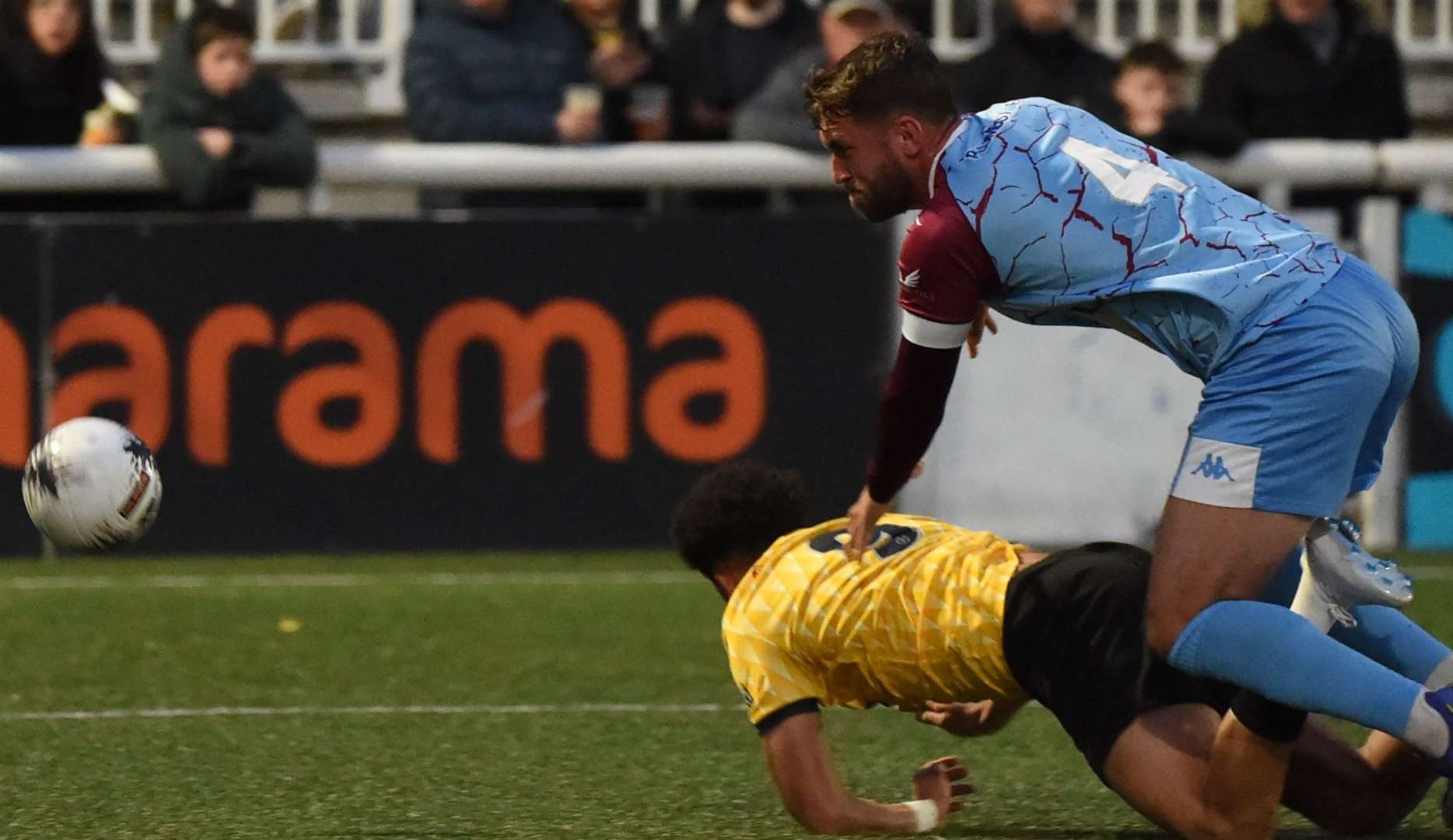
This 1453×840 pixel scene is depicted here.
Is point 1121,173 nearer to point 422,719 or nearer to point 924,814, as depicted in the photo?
point 924,814

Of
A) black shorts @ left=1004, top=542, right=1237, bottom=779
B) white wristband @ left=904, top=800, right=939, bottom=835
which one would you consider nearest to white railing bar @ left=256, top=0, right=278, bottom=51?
white wristband @ left=904, top=800, right=939, bottom=835

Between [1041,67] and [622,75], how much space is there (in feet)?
5.70

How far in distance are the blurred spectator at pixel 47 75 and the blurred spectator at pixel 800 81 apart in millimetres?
2588

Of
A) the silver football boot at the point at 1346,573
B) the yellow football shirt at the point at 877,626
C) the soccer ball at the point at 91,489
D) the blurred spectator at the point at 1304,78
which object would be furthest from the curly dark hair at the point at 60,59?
the silver football boot at the point at 1346,573

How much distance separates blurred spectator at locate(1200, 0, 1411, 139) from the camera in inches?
417

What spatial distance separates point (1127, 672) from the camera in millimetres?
5000

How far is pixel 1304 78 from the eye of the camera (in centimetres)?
1064

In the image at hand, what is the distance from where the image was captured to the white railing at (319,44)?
13.3 metres

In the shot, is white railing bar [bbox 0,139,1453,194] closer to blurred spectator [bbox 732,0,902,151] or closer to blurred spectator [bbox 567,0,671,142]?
blurred spectator [bbox 732,0,902,151]

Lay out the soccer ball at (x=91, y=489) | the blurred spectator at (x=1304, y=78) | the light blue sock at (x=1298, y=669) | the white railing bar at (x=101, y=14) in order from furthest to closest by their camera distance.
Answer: the white railing bar at (x=101, y=14) < the blurred spectator at (x=1304, y=78) < the soccer ball at (x=91, y=489) < the light blue sock at (x=1298, y=669)

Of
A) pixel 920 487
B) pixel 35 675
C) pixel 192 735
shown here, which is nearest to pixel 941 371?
pixel 192 735

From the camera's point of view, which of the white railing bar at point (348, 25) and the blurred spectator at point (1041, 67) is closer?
the blurred spectator at point (1041, 67)

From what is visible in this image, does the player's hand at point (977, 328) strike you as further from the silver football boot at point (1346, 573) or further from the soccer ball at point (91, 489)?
the soccer ball at point (91, 489)

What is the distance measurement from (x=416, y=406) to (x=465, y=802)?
442 centimetres
